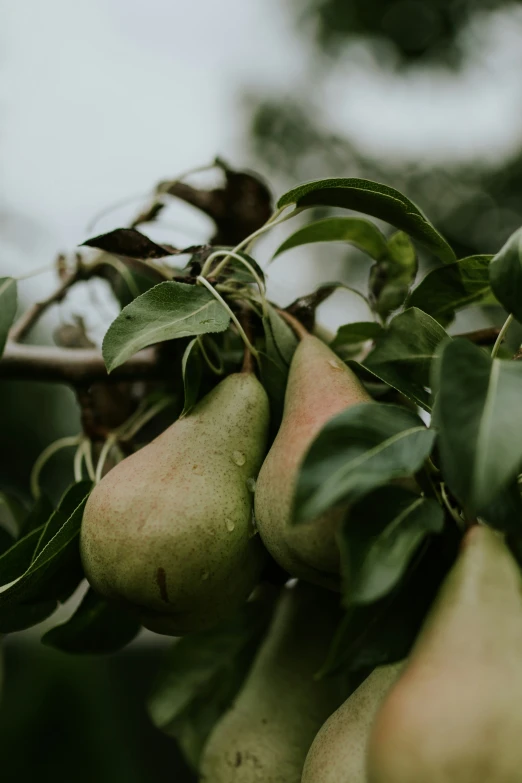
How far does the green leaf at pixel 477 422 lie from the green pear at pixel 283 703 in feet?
0.86

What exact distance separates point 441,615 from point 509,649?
0.13ft

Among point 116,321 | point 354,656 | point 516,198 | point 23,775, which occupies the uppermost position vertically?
point 116,321

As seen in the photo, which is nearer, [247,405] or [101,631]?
[247,405]

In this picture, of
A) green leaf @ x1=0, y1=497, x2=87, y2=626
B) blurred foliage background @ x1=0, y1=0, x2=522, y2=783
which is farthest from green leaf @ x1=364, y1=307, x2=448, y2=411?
blurred foliage background @ x1=0, y1=0, x2=522, y2=783

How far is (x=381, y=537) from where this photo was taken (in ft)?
1.22

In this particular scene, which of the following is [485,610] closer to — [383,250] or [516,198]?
[383,250]

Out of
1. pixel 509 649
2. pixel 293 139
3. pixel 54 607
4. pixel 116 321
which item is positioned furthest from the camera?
pixel 293 139

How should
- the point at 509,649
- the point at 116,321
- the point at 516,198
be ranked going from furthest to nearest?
the point at 516,198 → the point at 116,321 → the point at 509,649

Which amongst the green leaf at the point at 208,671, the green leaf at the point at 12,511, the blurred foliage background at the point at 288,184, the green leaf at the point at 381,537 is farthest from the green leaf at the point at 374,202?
the blurred foliage background at the point at 288,184

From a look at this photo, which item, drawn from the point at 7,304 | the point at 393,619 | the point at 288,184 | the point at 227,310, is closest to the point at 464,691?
the point at 393,619

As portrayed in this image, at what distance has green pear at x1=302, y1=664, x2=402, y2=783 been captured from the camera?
41 centimetres

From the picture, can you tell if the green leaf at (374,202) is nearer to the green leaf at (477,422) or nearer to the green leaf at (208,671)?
the green leaf at (477,422)

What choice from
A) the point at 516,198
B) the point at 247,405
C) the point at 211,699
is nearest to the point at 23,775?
the point at 211,699

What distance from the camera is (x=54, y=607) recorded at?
0.62 metres
